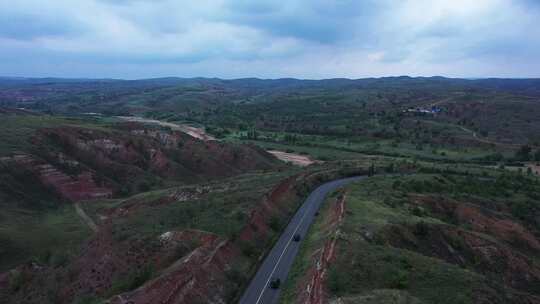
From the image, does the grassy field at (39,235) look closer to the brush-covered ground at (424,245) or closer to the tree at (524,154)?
the brush-covered ground at (424,245)

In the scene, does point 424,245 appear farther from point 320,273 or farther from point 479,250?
point 320,273

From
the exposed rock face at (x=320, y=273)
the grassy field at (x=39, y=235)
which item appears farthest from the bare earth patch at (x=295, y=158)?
the exposed rock face at (x=320, y=273)

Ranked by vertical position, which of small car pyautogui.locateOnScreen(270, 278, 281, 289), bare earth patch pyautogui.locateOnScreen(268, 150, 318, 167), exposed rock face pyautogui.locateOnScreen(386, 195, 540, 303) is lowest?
bare earth patch pyautogui.locateOnScreen(268, 150, 318, 167)

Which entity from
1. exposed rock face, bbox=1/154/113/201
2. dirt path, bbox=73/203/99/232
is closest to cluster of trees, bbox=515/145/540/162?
exposed rock face, bbox=1/154/113/201

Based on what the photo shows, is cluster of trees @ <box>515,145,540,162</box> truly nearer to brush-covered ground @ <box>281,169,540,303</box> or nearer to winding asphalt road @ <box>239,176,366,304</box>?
brush-covered ground @ <box>281,169,540,303</box>

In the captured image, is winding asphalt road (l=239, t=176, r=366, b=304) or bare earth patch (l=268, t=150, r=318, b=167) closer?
winding asphalt road (l=239, t=176, r=366, b=304)

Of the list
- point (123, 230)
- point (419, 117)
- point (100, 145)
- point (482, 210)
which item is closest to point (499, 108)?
point (419, 117)

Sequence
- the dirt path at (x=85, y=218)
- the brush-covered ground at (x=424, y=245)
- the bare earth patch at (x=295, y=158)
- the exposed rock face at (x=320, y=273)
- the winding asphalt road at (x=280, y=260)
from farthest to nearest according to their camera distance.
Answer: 1. the bare earth patch at (x=295, y=158)
2. the dirt path at (x=85, y=218)
3. the winding asphalt road at (x=280, y=260)
4. the brush-covered ground at (x=424, y=245)
5. the exposed rock face at (x=320, y=273)
